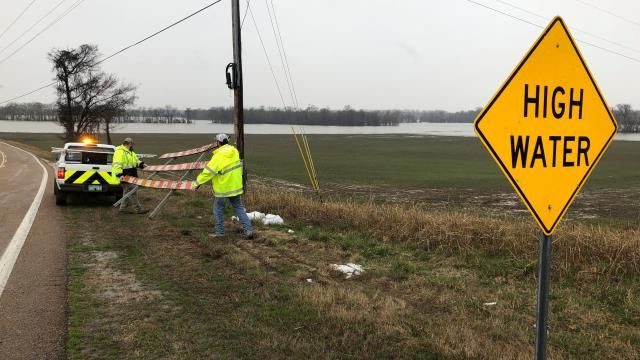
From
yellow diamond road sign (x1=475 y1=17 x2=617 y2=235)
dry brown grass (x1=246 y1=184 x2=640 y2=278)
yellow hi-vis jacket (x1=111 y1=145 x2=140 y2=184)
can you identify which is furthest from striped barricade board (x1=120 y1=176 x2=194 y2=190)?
yellow diamond road sign (x1=475 y1=17 x2=617 y2=235)

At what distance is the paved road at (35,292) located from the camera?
428 cm

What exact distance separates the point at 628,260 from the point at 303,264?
4.33 m

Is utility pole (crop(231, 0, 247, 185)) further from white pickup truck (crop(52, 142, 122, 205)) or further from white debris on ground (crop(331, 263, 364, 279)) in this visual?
white debris on ground (crop(331, 263, 364, 279))

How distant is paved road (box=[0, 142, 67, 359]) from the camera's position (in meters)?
4.28

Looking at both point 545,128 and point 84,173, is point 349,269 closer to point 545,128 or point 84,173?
point 545,128

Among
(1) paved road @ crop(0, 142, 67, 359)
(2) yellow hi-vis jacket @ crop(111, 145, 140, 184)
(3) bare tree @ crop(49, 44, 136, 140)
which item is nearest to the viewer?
(1) paved road @ crop(0, 142, 67, 359)

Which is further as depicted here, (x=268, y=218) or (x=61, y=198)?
(x=61, y=198)

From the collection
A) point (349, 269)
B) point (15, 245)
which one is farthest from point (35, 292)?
point (349, 269)

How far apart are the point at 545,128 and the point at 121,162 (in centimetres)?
1138

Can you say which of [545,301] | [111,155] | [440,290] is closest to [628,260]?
[440,290]

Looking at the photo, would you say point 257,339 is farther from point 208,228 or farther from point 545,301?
point 208,228

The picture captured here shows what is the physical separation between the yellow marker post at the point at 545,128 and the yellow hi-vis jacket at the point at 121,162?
11.1 m

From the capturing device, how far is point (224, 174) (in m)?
9.05

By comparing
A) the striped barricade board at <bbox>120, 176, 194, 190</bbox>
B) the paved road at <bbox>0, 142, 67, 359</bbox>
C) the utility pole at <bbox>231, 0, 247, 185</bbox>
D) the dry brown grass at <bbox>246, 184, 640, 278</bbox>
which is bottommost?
the paved road at <bbox>0, 142, 67, 359</bbox>
